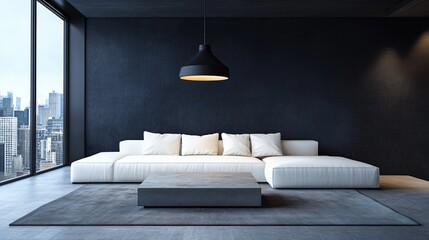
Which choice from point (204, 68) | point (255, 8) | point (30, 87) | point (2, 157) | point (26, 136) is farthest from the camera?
point (255, 8)

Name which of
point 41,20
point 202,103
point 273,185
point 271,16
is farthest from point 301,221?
point 41,20

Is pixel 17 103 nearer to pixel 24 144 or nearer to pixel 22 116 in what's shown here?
pixel 22 116

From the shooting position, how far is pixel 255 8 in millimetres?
6520

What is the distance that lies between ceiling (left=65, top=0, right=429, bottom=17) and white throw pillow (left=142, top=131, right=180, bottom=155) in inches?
79.4

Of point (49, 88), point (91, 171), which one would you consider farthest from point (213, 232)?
point (49, 88)

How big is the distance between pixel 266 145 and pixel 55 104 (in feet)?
11.4

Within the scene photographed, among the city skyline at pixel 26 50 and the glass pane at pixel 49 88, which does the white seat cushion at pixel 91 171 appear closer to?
the glass pane at pixel 49 88

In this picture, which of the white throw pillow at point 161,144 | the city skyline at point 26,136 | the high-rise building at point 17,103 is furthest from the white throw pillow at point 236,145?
the high-rise building at point 17,103

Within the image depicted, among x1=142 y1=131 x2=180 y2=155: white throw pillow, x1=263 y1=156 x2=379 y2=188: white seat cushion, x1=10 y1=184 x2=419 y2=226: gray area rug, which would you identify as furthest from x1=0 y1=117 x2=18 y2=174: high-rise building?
x1=263 y1=156 x2=379 y2=188: white seat cushion

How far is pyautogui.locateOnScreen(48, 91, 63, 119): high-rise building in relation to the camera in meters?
6.71

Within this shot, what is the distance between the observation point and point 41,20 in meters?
6.41

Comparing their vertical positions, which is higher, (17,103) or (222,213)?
(17,103)

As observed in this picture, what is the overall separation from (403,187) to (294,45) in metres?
2.88

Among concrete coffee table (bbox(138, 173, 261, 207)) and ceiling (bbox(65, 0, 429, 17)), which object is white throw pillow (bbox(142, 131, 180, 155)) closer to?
ceiling (bbox(65, 0, 429, 17))
